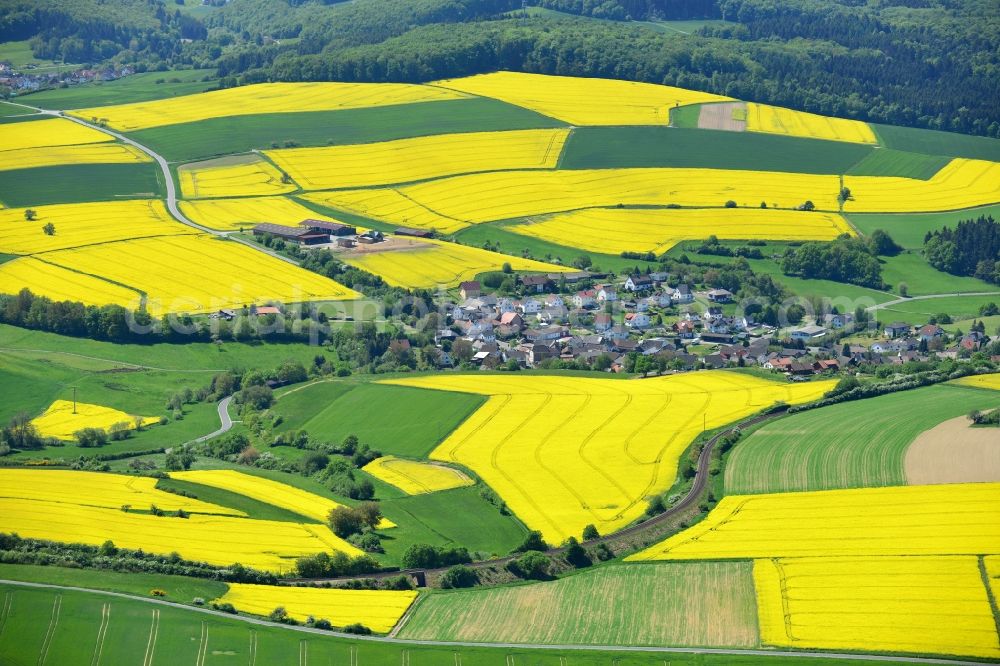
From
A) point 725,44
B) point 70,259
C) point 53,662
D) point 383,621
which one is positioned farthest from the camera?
point 725,44

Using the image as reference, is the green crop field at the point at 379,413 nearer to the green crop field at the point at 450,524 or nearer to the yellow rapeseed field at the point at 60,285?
the green crop field at the point at 450,524

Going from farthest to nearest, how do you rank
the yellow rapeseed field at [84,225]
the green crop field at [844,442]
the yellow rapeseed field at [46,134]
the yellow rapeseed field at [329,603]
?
the yellow rapeseed field at [46,134] < the yellow rapeseed field at [84,225] < the green crop field at [844,442] < the yellow rapeseed field at [329,603]

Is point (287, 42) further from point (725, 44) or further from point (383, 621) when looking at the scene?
point (383, 621)

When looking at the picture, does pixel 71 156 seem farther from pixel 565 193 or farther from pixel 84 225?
pixel 565 193

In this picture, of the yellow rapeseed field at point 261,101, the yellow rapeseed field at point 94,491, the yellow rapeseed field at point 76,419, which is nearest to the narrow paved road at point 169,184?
the yellow rapeseed field at point 261,101

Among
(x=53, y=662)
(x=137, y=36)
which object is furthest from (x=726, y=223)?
(x=137, y=36)

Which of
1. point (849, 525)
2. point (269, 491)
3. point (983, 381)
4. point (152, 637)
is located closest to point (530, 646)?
point (152, 637)

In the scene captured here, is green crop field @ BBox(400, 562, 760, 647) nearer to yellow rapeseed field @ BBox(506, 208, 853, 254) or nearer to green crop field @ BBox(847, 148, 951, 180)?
yellow rapeseed field @ BBox(506, 208, 853, 254)
